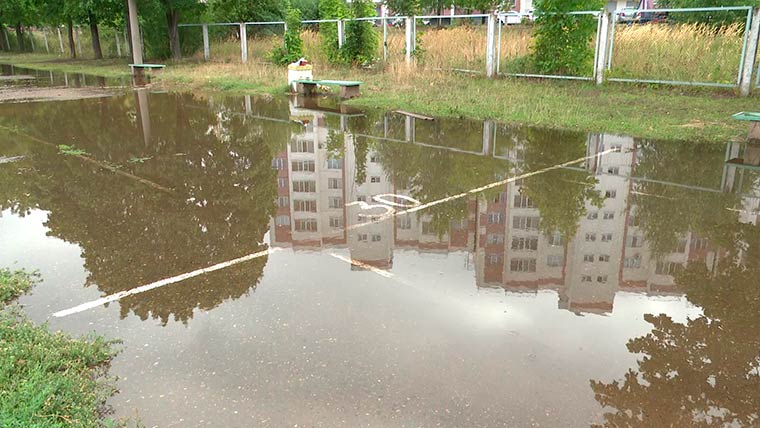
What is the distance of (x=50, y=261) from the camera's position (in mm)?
5938

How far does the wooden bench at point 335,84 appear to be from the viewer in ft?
55.7

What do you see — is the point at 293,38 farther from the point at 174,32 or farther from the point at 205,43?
the point at 174,32

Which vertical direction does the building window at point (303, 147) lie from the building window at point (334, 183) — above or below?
above

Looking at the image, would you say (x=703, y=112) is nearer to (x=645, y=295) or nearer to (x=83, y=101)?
(x=645, y=295)

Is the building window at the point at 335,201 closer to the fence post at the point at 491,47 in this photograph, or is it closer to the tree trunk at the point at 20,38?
the fence post at the point at 491,47

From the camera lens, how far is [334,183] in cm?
830

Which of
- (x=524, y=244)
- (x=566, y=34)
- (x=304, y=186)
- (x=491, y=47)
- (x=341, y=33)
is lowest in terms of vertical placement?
(x=524, y=244)

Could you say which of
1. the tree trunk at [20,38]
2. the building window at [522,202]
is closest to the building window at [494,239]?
the building window at [522,202]

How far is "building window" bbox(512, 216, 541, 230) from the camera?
6.31 metres

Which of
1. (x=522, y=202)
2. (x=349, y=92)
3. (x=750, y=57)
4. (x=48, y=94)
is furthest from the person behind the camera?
(x=48, y=94)

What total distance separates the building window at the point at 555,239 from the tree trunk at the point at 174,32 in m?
29.1

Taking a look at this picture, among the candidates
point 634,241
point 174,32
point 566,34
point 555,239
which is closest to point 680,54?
point 566,34

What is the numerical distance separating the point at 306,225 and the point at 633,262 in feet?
11.9

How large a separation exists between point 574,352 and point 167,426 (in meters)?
2.76
